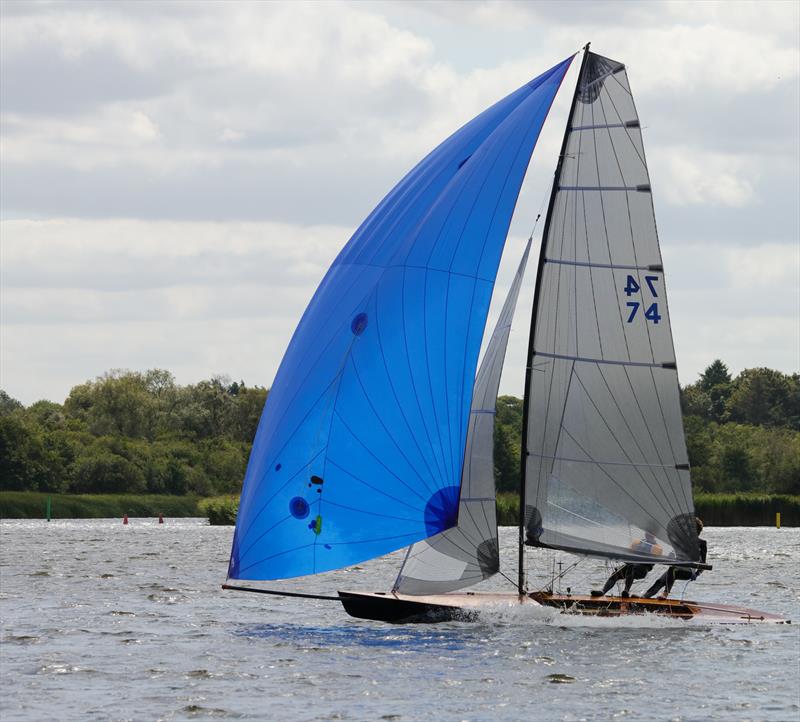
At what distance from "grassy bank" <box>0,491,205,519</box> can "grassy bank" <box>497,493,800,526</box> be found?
867 inches

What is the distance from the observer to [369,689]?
20.2 m

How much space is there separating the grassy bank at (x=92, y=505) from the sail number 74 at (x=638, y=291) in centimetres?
5793

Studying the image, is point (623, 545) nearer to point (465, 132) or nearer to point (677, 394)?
point (677, 394)

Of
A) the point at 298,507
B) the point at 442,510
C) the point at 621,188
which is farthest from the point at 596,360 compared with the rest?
the point at 298,507

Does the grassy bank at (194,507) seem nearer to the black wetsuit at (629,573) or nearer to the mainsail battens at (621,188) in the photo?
the black wetsuit at (629,573)

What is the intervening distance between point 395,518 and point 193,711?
230 inches

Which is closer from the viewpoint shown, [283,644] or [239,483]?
[283,644]

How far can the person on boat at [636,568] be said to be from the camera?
83.9 feet

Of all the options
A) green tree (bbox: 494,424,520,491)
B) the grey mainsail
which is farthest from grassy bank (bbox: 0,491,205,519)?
the grey mainsail

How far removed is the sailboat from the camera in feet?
78.0

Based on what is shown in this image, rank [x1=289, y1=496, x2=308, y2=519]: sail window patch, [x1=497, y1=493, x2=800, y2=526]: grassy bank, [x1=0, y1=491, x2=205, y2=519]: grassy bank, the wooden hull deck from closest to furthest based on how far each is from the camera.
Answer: [x1=289, y1=496, x2=308, y2=519]: sail window patch → the wooden hull deck → [x1=497, y1=493, x2=800, y2=526]: grassy bank → [x1=0, y1=491, x2=205, y2=519]: grassy bank

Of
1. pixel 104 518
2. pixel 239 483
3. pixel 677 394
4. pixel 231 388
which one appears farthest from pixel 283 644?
pixel 231 388

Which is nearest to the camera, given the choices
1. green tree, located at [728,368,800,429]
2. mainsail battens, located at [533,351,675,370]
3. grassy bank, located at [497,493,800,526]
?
mainsail battens, located at [533,351,675,370]

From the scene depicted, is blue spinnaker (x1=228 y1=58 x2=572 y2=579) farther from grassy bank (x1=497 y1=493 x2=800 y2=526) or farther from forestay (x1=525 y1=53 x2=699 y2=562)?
grassy bank (x1=497 y1=493 x2=800 y2=526)
